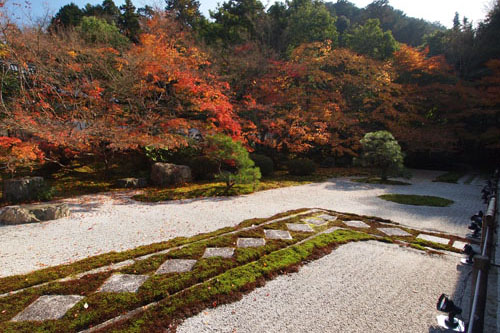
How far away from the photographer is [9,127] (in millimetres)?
5820

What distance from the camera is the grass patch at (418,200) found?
593 centimetres

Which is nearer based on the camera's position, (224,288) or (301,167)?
(224,288)

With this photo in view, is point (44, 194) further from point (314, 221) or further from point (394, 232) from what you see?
Result: point (394, 232)

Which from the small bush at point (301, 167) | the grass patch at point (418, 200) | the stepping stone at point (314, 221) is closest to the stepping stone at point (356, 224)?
the stepping stone at point (314, 221)

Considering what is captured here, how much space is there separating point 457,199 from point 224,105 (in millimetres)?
7051

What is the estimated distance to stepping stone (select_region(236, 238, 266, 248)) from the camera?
3316 mm

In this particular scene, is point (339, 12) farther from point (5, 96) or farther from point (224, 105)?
point (5, 96)

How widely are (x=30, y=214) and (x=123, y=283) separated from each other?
3369 mm

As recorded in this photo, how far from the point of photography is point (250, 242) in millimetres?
3410

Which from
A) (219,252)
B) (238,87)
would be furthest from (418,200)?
(238,87)

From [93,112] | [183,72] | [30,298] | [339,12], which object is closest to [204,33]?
[183,72]

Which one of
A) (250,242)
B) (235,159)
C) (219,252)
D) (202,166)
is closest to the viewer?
(219,252)

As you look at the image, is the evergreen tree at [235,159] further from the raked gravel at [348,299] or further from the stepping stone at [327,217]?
the raked gravel at [348,299]

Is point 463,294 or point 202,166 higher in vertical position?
point 202,166
